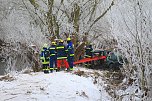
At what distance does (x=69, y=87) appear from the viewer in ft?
36.4

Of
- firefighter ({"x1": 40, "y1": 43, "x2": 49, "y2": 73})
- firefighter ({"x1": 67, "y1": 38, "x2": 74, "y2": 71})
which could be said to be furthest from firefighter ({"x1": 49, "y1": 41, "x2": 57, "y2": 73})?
firefighter ({"x1": 67, "y1": 38, "x2": 74, "y2": 71})

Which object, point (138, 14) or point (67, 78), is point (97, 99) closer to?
point (67, 78)

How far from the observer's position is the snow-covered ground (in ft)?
32.0

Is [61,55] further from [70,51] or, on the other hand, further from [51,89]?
[51,89]

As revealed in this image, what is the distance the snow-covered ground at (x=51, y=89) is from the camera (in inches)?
384

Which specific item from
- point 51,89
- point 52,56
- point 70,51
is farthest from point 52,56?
point 51,89

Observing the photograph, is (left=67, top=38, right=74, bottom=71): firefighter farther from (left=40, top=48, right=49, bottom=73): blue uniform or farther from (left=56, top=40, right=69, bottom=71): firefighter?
(left=40, top=48, right=49, bottom=73): blue uniform

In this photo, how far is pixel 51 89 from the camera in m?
10.7

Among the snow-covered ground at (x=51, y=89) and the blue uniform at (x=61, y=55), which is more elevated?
the blue uniform at (x=61, y=55)

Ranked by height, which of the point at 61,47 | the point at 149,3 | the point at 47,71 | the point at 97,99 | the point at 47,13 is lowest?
the point at 97,99

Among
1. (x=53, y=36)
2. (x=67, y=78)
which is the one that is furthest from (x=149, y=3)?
(x=53, y=36)

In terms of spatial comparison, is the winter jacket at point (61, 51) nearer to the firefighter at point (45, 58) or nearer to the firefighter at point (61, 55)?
the firefighter at point (61, 55)

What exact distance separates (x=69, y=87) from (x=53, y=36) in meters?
9.67

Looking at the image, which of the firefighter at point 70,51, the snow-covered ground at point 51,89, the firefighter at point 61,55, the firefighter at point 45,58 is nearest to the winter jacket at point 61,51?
the firefighter at point 61,55
